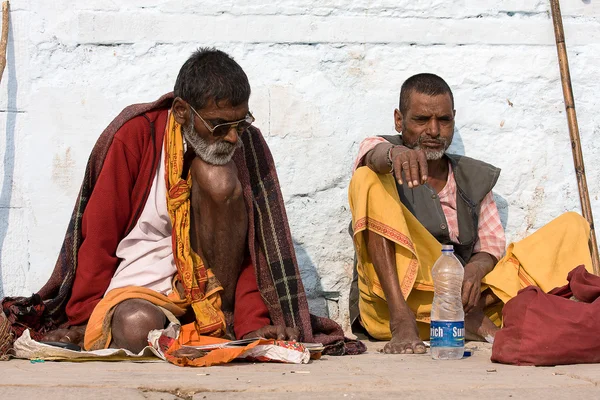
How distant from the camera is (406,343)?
435 centimetres

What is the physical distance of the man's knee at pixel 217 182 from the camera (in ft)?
14.0

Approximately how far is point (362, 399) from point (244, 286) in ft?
5.01

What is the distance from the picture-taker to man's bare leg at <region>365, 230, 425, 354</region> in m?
4.36

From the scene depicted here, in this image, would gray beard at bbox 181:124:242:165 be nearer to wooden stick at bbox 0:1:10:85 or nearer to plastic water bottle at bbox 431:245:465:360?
plastic water bottle at bbox 431:245:465:360

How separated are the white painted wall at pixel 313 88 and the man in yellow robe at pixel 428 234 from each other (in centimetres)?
41

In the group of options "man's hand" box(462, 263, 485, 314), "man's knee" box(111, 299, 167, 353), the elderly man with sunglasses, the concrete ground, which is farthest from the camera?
"man's hand" box(462, 263, 485, 314)

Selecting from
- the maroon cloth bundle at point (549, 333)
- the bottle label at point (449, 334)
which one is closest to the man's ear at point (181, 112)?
the bottle label at point (449, 334)

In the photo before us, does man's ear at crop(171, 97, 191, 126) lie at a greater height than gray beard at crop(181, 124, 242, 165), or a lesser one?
greater

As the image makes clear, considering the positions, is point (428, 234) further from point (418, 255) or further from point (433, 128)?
point (433, 128)

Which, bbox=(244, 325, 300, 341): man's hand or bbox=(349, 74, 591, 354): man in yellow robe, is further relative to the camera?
bbox=(349, 74, 591, 354): man in yellow robe

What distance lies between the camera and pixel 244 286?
14.8ft

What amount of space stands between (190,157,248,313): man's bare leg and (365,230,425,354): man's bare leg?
68 cm

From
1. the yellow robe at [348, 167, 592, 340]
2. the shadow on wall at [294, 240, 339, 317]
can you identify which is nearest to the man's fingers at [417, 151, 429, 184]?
the yellow robe at [348, 167, 592, 340]

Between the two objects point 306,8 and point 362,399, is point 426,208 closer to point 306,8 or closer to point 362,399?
point 306,8
